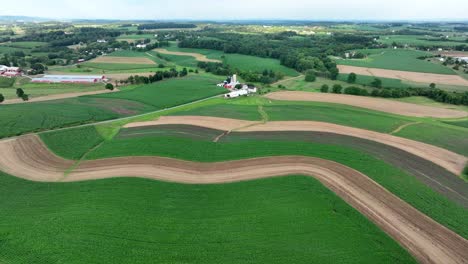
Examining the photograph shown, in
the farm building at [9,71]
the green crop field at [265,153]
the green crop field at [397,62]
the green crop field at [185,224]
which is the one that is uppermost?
the green crop field at [397,62]

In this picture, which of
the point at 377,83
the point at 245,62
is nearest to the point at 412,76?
the point at 377,83

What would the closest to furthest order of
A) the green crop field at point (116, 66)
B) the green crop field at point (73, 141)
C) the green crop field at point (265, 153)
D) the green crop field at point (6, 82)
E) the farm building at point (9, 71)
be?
1. the green crop field at point (265, 153)
2. the green crop field at point (73, 141)
3. the green crop field at point (6, 82)
4. the farm building at point (9, 71)
5. the green crop field at point (116, 66)

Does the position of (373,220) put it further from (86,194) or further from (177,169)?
(86,194)

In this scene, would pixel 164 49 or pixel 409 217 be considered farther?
pixel 164 49

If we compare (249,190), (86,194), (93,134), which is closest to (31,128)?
(93,134)

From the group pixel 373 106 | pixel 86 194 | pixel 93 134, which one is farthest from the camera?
pixel 373 106

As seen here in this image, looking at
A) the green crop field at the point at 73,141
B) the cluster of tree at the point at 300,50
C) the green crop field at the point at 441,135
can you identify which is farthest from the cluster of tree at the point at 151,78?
the green crop field at the point at 441,135

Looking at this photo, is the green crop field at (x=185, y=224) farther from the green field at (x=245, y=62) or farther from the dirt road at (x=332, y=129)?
the green field at (x=245, y=62)

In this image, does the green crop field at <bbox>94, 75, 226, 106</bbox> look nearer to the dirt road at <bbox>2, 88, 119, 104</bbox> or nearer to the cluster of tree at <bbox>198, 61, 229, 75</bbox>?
the dirt road at <bbox>2, 88, 119, 104</bbox>
